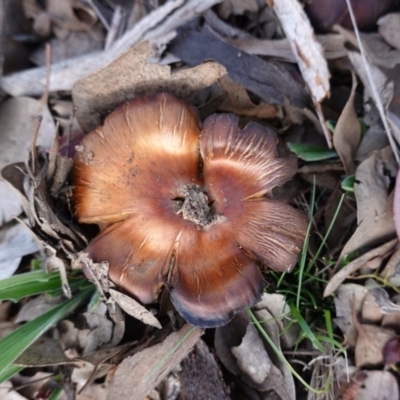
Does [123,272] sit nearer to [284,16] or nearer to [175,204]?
[175,204]

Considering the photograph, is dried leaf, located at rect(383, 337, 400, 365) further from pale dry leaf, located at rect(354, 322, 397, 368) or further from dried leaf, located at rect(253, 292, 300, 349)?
dried leaf, located at rect(253, 292, 300, 349)

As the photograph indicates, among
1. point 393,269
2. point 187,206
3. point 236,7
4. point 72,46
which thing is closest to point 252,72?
point 236,7

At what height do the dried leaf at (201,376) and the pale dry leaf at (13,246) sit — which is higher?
the pale dry leaf at (13,246)

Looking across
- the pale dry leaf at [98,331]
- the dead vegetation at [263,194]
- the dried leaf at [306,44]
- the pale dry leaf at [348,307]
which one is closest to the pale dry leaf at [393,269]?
the dead vegetation at [263,194]

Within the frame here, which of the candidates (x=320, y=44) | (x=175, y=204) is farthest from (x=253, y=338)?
(x=320, y=44)

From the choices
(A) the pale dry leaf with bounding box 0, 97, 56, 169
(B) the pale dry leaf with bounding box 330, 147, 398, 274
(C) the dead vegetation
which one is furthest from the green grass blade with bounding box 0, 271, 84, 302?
(B) the pale dry leaf with bounding box 330, 147, 398, 274

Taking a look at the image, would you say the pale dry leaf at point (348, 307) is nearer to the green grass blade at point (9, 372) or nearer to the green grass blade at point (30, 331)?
the green grass blade at point (30, 331)

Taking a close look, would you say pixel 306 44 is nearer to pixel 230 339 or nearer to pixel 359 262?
pixel 359 262
